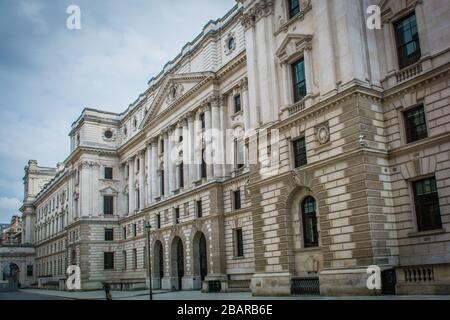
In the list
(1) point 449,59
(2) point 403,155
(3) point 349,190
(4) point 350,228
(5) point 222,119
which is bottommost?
(4) point 350,228

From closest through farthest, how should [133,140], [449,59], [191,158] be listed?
[449,59], [191,158], [133,140]

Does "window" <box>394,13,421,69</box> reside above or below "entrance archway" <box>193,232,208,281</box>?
above

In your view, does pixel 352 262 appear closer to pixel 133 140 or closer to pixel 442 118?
pixel 442 118

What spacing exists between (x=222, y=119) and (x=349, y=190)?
23.6 meters

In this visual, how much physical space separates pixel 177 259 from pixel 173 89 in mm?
Result: 18413

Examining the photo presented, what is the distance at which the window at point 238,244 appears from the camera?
43.2 metres

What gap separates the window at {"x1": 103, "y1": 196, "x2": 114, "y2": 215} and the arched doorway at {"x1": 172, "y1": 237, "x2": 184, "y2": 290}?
71.2ft

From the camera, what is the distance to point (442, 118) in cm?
2325

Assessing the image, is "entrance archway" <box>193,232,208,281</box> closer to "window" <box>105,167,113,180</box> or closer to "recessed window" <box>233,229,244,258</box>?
"recessed window" <box>233,229,244,258</box>

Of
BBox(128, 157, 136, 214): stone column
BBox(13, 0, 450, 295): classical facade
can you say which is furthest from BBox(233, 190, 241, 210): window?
BBox(128, 157, 136, 214): stone column

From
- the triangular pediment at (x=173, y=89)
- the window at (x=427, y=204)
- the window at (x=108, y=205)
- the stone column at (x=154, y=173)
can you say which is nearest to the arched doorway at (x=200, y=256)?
the stone column at (x=154, y=173)

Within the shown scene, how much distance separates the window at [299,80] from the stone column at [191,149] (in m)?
21.2

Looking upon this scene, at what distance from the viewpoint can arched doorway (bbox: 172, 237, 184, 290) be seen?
52531 millimetres

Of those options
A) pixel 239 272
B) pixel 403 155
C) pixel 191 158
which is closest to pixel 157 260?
pixel 191 158
